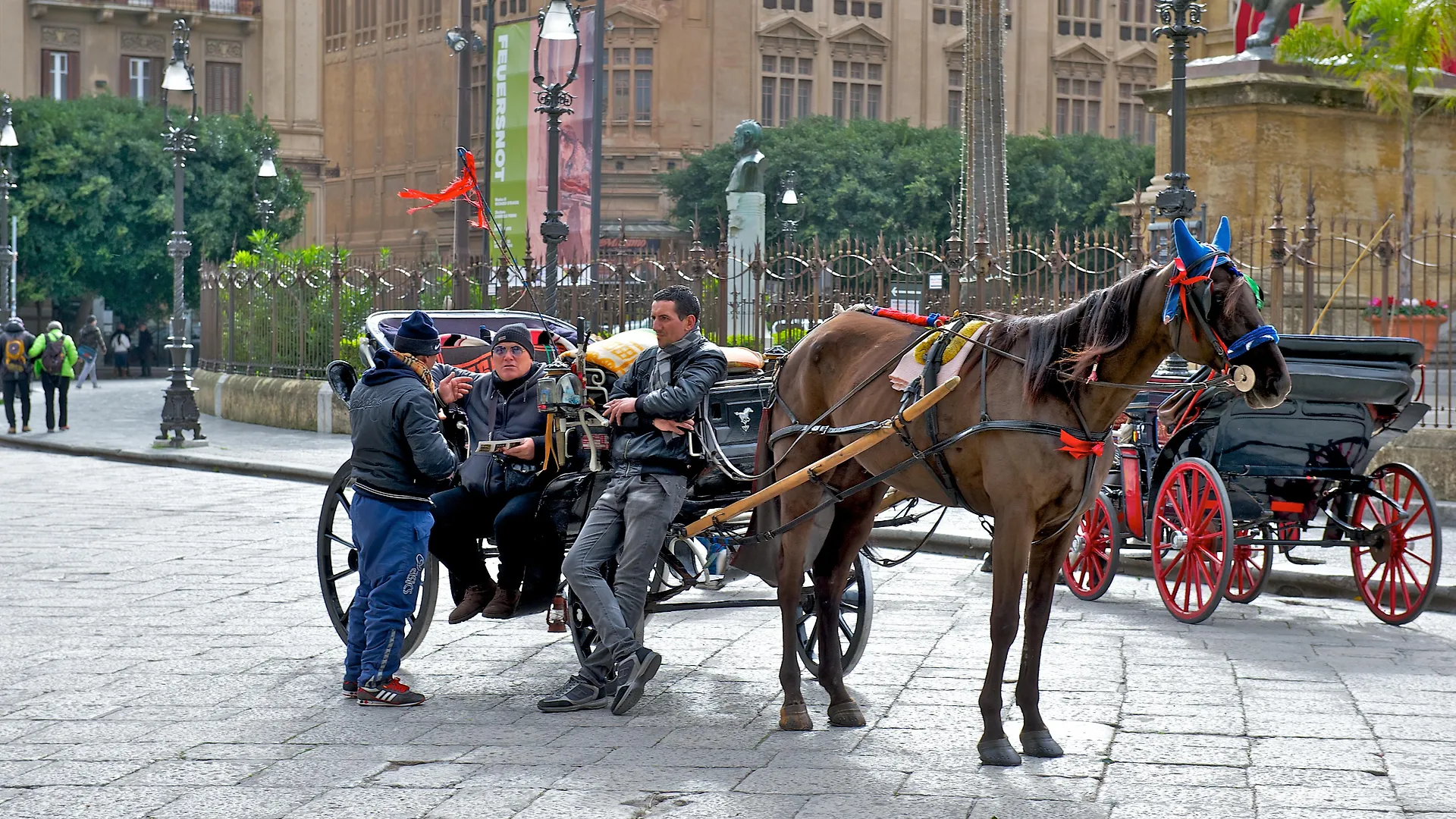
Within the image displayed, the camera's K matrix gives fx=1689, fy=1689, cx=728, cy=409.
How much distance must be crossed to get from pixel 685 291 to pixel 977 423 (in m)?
1.38

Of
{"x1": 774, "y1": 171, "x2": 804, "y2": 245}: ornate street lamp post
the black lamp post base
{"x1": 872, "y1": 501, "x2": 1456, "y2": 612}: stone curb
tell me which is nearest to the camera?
{"x1": 872, "y1": 501, "x2": 1456, "y2": 612}: stone curb

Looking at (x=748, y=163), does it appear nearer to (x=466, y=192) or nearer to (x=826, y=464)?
(x=466, y=192)

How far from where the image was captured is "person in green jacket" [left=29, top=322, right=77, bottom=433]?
22391mm

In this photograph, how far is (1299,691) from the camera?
6883mm

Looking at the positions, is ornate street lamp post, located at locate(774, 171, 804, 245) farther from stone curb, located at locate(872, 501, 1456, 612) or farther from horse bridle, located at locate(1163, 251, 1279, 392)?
horse bridle, located at locate(1163, 251, 1279, 392)

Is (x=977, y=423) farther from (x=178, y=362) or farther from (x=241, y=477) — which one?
(x=178, y=362)

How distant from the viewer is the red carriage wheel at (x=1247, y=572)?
8.98 metres

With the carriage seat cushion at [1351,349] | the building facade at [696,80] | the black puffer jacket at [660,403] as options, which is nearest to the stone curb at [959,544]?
the carriage seat cushion at [1351,349]

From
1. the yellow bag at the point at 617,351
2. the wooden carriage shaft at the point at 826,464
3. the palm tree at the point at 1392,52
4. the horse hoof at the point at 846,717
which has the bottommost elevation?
the horse hoof at the point at 846,717

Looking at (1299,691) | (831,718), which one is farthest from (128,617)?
(1299,691)

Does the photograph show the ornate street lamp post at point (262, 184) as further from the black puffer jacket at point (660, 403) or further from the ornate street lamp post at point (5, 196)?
the black puffer jacket at point (660, 403)

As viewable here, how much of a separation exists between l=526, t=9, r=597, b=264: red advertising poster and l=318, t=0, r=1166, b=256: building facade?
20326 millimetres

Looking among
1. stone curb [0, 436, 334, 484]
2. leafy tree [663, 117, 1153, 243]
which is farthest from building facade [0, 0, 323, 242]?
stone curb [0, 436, 334, 484]

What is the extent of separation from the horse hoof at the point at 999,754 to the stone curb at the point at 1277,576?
4449 mm
